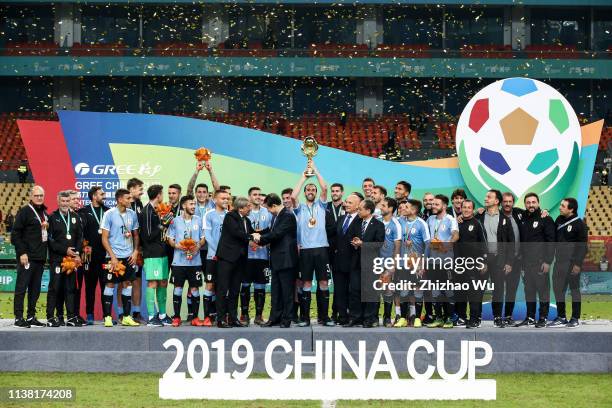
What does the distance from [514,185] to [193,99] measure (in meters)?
26.0

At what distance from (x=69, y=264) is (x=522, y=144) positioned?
7.06 m

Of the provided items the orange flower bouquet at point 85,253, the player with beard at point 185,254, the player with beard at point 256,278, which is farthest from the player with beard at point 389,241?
the orange flower bouquet at point 85,253

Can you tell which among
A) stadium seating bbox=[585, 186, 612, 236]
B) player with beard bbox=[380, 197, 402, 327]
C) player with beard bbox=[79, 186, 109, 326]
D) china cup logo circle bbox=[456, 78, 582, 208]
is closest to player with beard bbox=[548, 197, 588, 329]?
player with beard bbox=[380, 197, 402, 327]

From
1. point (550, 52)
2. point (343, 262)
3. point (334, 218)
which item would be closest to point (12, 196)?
point (550, 52)

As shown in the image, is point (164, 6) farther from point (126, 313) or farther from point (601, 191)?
point (126, 313)

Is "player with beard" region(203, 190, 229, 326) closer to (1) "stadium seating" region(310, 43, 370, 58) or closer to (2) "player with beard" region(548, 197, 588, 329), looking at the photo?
(2) "player with beard" region(548, 197, 588, 329)

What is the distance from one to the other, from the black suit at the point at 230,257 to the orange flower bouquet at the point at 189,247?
396 mm

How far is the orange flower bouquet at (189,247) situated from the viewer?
45.7ft

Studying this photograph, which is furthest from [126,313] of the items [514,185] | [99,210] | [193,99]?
[193,99]

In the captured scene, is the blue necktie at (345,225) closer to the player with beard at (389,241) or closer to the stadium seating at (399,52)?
the player with beard at (389,241)

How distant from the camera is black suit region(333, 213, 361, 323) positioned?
13875mm

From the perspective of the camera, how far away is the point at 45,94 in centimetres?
4212

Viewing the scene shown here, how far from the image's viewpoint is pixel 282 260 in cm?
1386

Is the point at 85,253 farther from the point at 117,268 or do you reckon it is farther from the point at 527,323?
the point at 527,323
